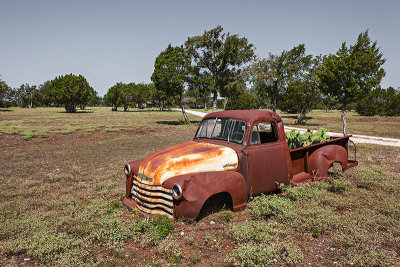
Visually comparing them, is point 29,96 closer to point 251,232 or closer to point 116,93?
point 116,93

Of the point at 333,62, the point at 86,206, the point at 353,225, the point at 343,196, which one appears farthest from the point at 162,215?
the point at 333,62

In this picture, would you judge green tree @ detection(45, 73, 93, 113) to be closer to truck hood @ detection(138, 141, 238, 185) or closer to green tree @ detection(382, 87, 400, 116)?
truck hood @ detection(138, 141, 238, 185)

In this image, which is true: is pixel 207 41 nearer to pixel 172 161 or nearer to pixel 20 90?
pixel 172 161

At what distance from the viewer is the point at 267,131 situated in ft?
18.9

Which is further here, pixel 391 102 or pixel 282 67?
pixel 391 102

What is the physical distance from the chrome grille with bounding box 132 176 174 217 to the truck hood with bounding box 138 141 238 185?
0.12m

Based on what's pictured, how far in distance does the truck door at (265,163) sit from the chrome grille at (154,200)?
173 centimetres

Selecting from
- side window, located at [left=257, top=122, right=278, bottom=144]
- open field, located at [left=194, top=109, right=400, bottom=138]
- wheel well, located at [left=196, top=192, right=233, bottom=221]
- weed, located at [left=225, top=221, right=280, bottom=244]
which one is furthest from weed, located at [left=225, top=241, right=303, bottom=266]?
open field, located at [left=194, top=109, right=400, bottom=138]

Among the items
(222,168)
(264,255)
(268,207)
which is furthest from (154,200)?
(268,207)

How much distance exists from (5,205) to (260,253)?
5.60 m

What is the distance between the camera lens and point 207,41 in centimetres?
2591

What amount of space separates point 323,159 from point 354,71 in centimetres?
968

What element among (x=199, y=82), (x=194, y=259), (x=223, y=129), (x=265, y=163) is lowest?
(x=194, y=259)

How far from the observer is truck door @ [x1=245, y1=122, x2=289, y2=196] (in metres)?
4.66
